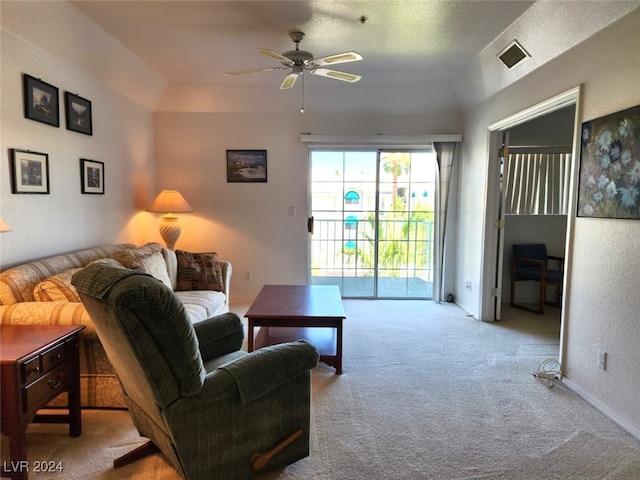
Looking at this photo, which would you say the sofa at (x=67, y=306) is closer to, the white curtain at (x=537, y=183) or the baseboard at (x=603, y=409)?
the baseboard at (x=603, y=409)

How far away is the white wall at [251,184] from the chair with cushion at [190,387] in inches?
125

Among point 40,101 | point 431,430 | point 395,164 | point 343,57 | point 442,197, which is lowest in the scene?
point 431,430

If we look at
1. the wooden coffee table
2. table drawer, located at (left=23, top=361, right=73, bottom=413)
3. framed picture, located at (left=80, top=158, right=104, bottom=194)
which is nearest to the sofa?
table drawer, located at (left=23, top=361, right=73, bottom=413)

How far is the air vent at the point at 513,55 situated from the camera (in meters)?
3.08

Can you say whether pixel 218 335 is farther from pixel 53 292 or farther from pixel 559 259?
pixel 559 259

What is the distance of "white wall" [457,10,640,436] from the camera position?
7.02ft

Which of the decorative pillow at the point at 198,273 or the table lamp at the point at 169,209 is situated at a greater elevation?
the table lamp at the point at 169,209

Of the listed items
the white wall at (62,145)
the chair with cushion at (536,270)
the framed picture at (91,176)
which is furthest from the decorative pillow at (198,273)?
the chair with cushion at (536,270)

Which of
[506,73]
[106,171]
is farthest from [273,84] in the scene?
[506,73]

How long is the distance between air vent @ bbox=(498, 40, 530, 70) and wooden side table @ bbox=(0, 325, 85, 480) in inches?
148

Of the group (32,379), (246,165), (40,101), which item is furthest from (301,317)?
(246,165)

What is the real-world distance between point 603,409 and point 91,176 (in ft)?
14.1

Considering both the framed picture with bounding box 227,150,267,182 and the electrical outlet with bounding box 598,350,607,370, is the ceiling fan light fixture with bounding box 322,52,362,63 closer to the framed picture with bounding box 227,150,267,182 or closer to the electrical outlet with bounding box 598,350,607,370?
the framed picture with bounding box 227,150,267,182

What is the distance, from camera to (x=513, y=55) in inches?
126
